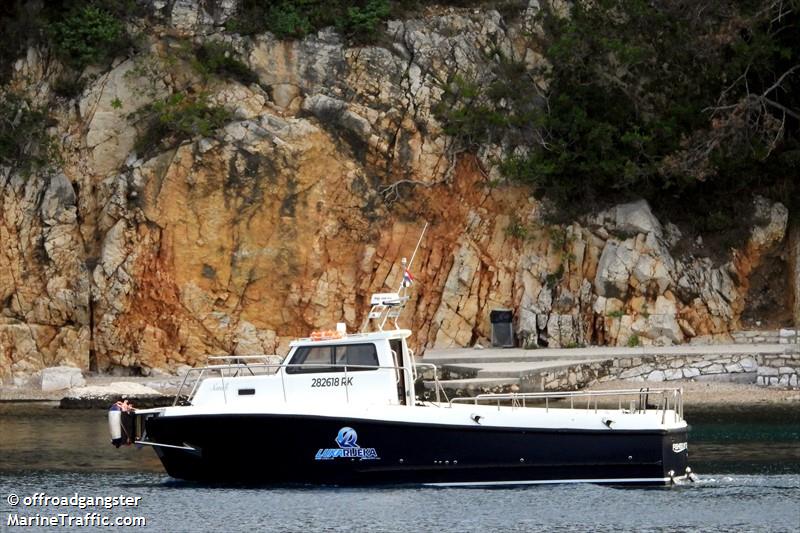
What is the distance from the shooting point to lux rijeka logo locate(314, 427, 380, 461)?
19359mm

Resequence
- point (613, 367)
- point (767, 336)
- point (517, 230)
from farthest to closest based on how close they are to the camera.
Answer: point (517, 230), point (767, 336), point (613, 367)

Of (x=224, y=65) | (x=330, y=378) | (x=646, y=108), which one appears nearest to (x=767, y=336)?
(x=646, y=108)

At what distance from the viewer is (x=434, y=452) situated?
19.3 meters

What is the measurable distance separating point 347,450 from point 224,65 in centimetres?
2012

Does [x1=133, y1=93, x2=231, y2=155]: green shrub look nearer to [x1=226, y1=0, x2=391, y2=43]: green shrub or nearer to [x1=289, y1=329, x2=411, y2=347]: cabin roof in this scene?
[x1=226, y1=0, x2=391, y2=43]: green shrub

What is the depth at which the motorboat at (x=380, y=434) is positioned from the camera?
19.2m

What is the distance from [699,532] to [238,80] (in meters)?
23.7

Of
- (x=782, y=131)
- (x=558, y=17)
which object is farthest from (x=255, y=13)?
(x=782, y=131)

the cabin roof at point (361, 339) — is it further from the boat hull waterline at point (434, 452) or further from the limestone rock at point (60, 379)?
the limestone rock at point (60, 379)

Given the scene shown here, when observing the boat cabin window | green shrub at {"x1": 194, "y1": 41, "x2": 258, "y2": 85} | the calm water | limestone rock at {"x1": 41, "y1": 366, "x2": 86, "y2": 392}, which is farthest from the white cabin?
green shrub at {"x1": 194, "y1": 41, "x2": 258, "y2": 85}

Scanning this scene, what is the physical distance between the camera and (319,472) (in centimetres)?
1955

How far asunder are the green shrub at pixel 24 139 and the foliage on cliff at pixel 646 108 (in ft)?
34.2

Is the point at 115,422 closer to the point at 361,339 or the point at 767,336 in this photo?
the point at 361,339

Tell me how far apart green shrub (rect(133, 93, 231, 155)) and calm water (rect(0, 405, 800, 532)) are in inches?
570
